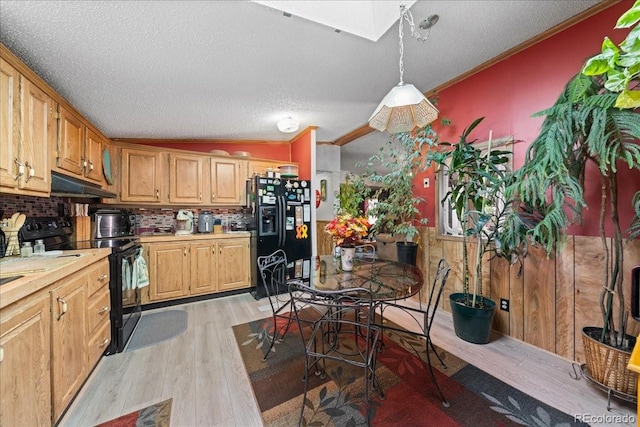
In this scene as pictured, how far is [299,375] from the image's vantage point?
1.81 m

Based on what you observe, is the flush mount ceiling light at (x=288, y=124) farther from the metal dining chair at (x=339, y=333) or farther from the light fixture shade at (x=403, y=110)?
the metal dining chair at (x=339, y=333)

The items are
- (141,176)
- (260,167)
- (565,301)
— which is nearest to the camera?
Answer: (565,301)

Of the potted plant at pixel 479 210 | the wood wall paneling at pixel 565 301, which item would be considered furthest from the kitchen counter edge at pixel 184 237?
the wood wall paneling at pixel 565 301

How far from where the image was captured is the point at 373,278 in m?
1.75

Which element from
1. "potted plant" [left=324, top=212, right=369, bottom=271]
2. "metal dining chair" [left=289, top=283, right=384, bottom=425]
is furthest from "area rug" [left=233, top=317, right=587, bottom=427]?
"potted plant" [left=324, top=212, right=369, bottom=271]

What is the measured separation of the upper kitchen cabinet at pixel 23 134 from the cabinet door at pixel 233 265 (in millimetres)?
1961

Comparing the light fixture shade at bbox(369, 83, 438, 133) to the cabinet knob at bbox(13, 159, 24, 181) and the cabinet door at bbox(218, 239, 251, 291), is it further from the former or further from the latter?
the cabinet door at bbox(218, 239, 251, 291)

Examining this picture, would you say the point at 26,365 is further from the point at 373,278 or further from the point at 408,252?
the point at 408,252

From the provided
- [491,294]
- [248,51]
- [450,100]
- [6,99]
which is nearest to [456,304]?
[491,294]

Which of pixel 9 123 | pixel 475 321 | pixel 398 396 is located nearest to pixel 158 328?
pixel 9 123

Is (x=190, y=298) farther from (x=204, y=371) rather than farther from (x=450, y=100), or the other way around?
(x=450, y=100)

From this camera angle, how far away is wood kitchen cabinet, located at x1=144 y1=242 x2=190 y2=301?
10.1 ft

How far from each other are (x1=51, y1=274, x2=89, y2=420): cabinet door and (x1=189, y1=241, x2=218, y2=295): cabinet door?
1618mm

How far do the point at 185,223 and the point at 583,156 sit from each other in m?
4.28
